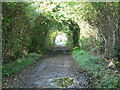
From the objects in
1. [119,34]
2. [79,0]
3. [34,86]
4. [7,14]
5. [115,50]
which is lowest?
[34,86]

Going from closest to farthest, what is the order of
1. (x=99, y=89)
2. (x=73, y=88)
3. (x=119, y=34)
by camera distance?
(x=99, y=89) → (x=73, y=88) → (x=119, y=34)

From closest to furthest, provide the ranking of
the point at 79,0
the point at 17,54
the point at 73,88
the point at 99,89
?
the point at 99,89 < the point at 73,88 < the point at 79,0 < the point at 17,54

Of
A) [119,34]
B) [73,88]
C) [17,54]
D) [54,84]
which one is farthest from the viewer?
[17,54]

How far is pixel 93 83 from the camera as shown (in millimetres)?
5938

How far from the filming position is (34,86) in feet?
19.7

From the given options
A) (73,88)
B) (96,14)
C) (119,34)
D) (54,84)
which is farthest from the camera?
(96,14)

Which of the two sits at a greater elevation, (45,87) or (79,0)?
(79,0)

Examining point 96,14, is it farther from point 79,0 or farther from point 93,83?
point 93,83

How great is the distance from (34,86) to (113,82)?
3006mm

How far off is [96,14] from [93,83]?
5.25 metres

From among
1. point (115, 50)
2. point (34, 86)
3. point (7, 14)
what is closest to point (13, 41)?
point (7, 14)

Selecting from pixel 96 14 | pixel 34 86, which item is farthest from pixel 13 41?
pixel 96 14

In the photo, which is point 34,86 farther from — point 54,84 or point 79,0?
point 79,0

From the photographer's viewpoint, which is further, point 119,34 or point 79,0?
point 79,0
